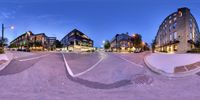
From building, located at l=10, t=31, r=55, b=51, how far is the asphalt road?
50.8 inches

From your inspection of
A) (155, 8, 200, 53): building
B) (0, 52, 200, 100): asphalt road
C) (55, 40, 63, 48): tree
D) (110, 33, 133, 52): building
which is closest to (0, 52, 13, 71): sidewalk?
(0, 52, 200, 100): asphalt road

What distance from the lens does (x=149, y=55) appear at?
45.5ft

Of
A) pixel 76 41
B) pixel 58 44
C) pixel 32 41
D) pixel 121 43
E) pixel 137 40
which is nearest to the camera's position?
pixel 76 41

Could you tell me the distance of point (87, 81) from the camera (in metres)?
11.8

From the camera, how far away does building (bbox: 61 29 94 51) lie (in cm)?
1173

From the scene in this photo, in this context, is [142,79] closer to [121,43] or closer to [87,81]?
[121,43]

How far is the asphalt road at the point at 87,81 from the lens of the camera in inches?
363

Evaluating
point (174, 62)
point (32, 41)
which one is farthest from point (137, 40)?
point (32, 41)

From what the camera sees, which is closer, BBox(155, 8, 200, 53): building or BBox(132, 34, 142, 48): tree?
BBox(155, 8, 200, 53): building

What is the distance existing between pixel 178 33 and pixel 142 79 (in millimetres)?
2803

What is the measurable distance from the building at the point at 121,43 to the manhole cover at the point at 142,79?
1.42 meters

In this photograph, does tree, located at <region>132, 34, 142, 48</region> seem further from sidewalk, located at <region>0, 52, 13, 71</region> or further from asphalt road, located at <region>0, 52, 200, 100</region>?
sidewalk, located at <region>0, 52, 13, 71</region>

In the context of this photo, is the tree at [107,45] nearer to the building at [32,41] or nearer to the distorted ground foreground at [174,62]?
the distorted ground foreground at [174,62]

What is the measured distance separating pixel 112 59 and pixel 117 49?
3.93 meters
